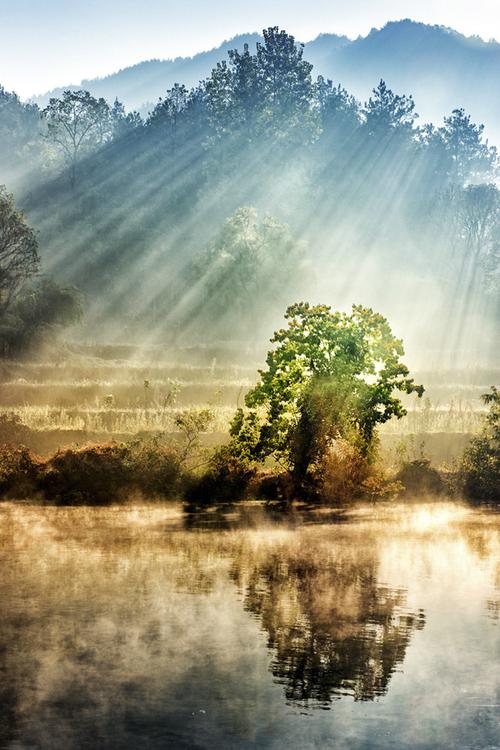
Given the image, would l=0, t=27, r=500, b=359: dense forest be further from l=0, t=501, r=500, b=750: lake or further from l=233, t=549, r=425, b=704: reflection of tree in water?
l=233, t=549, r=425, b=704: reflection of tree in water

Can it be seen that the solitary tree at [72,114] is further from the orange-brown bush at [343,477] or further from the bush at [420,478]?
the orange-brown bush at [343,477]

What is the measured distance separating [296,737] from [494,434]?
21.5 meters

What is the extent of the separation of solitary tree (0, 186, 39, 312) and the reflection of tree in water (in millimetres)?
53329

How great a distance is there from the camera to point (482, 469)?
29.6 metres

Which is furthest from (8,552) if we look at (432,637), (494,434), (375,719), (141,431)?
(494,434)

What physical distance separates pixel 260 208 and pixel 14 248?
130 feet

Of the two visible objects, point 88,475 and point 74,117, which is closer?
point 88,475

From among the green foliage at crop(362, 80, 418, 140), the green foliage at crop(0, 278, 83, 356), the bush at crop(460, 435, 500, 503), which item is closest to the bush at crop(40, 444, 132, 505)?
the bush at crop(460, 435, 500, 503)

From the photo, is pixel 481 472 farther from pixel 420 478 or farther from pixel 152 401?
pixel 152 401

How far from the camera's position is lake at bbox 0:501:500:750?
34.4ft

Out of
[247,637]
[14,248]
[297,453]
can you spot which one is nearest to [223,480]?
[297,453]

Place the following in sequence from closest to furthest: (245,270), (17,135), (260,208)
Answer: (245,270)
(260,208)
(17,135)

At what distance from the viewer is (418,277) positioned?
110 m

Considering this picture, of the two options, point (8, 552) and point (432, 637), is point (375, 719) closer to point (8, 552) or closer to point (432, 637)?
point (432, 637)
